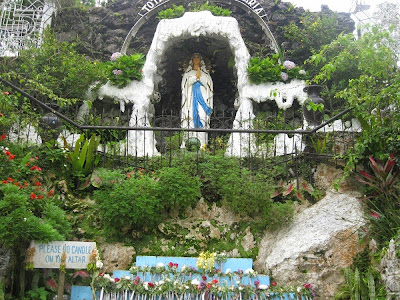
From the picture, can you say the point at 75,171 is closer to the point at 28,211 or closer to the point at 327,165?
the point at 28,211

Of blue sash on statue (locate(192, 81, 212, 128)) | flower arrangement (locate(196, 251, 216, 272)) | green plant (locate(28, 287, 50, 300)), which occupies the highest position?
blue sash on statue (locate(192, 81, 212, 128))

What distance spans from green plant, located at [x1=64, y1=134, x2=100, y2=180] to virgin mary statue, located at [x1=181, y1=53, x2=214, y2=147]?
107 inches

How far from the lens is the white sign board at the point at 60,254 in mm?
4824

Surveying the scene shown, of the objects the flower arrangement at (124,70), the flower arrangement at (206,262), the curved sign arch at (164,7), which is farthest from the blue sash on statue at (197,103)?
the flower arrangement at (206,262)

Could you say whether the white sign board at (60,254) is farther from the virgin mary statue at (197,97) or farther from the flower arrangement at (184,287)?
the virgin mary statue at (197,97)

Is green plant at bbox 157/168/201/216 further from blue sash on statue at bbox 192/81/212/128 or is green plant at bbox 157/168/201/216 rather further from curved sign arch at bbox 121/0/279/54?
curved sign arch at bbox 121/0/279/54

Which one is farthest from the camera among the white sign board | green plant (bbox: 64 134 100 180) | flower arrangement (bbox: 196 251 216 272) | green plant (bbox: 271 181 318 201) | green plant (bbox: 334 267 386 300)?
green plant (bbox: 64 134 100 180)

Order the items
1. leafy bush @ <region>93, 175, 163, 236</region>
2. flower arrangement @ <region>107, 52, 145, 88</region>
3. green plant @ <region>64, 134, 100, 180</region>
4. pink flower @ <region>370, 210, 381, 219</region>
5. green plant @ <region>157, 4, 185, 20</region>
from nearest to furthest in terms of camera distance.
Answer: pink flower @ <region>370, 210, 381, 219</region> < leafy bush @ <region>93, 175, 163, 236</region> < green plant @ <region>64, 134, 100, 180</region> < flower arrangement @ <region>107, 52, 145, 88</region> < green plant @ <region>157, 4, 185, 20</region>

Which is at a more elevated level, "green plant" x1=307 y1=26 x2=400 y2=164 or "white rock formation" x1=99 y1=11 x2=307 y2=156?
"white rock formation" x1=99 y1=11 x2=307 y2=156

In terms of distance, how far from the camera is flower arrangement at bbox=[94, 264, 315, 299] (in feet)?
16.5

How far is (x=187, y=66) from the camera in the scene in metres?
11.1

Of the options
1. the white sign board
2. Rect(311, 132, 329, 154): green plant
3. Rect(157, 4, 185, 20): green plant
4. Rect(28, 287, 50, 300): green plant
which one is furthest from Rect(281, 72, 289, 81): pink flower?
Rect(28, 287, 50, 300): green plant

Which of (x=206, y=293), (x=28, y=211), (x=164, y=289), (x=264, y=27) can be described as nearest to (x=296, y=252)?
(x=206, y=293)

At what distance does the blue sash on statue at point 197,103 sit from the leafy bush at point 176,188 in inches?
132
